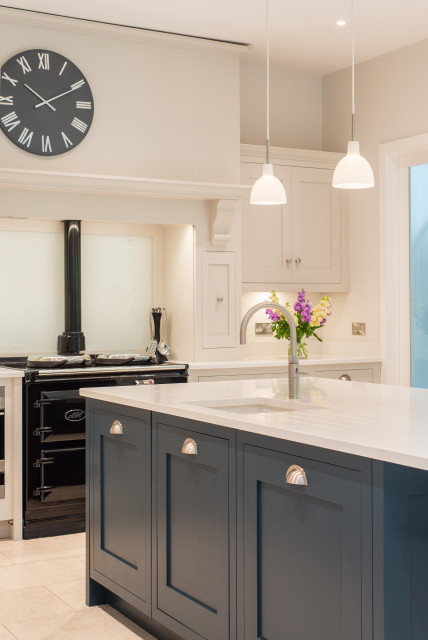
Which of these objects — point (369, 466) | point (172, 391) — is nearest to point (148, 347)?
point (172, 391)

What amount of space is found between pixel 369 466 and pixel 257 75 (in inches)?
174

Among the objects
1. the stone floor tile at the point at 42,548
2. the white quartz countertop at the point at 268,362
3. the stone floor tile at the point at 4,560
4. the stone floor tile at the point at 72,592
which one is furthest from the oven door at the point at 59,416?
the stone floor tile at the point at 72,592

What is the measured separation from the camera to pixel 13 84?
458 centimetres

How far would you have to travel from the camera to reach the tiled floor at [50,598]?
10.2ft

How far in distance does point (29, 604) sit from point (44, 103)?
279 centimetres

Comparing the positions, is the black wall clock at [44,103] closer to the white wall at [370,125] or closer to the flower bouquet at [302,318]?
the flower bouquet at [302,318]

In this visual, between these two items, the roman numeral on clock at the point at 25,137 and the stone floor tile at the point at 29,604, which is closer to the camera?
the stone floor tile at the point at 29,604

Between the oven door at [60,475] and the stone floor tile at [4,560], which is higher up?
the oven door at [60,475]

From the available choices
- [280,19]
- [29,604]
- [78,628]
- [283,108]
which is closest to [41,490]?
[29,604]

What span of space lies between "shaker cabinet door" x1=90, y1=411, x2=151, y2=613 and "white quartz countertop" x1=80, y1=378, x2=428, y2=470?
124 millimetres

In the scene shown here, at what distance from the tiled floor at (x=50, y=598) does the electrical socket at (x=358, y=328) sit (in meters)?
2.54

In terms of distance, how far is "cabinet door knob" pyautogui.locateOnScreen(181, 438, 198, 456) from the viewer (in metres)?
2.67

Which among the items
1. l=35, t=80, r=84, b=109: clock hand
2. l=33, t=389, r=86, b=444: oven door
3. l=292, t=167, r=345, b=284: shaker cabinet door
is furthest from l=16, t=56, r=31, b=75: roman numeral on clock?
l=292, t=167, r=345, b=284: shaker cabinet door

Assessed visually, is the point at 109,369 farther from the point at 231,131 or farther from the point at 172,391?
the point at 231,131
